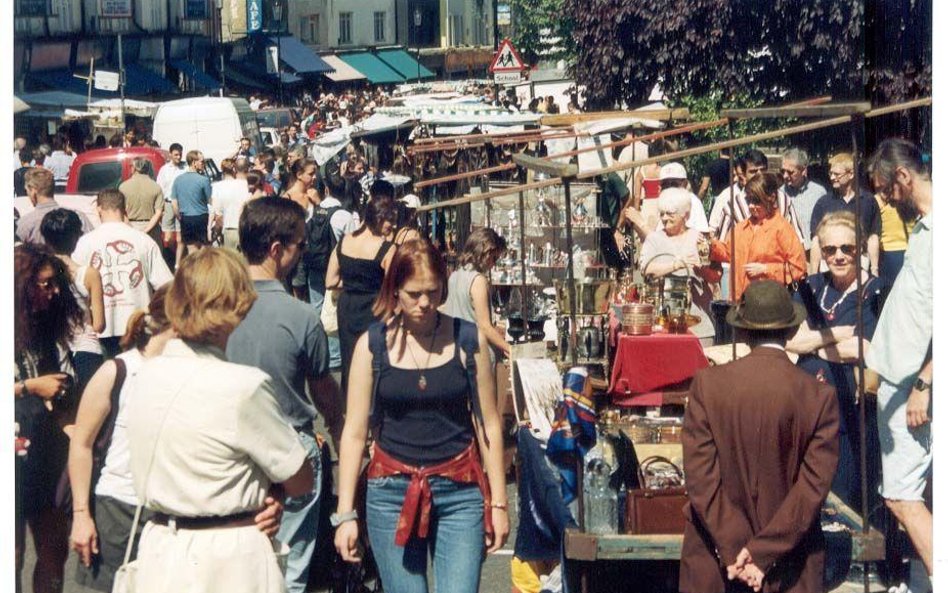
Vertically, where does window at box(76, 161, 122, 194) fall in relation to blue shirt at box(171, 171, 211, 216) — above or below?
above

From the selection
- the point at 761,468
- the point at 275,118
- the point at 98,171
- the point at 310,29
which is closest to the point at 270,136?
the point at 275,118

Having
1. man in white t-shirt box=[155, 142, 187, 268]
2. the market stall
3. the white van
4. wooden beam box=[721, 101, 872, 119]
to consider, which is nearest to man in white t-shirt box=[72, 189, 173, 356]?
the market stall

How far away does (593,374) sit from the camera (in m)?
8.45

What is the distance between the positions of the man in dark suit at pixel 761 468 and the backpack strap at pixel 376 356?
1099 millimetres

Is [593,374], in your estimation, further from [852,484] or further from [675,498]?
[675,498]

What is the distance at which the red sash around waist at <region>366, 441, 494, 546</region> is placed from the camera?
501cm

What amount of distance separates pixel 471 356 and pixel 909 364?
191 cm

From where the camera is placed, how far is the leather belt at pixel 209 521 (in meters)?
4.26

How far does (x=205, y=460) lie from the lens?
13.8 ft

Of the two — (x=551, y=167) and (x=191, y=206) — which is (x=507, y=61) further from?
(x=551, y=167)

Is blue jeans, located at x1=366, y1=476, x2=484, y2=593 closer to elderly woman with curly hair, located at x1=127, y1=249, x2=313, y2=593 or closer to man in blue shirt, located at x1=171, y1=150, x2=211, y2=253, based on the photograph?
elderly woman with curly hair, located at x1=127, y1=249, x2=313, y2=593

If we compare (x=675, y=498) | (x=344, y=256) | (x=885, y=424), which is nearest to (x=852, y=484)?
(x=885, y=424)

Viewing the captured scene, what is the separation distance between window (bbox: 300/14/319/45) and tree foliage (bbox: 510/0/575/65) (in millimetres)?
9315

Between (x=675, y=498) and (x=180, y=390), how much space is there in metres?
2.42
